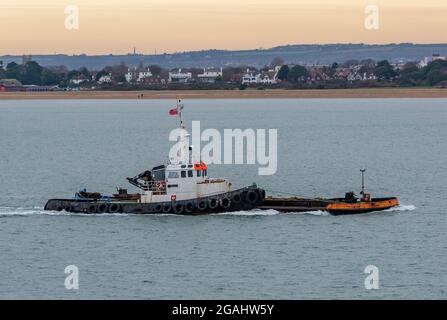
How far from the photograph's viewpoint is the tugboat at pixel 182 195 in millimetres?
66000

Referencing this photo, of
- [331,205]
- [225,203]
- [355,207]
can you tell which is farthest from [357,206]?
[225,203]

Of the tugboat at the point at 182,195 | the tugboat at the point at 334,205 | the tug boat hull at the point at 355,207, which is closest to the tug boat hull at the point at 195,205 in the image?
the tugboat at the point at 182,195

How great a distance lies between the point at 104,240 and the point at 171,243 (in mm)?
3556

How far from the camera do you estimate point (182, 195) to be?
2621 inches

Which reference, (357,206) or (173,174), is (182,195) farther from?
(357,206)

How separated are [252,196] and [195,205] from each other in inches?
129

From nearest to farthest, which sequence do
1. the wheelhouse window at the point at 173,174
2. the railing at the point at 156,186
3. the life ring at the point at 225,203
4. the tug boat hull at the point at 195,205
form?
the tug boat hull at the point at 195,205 → the life ring at the point at 225,203 → the wheelhouse window at the point at 173,174 → the railing at the point at 156,186

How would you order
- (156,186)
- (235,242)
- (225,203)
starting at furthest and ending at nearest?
(156,186) → (225,203) → (235,242)

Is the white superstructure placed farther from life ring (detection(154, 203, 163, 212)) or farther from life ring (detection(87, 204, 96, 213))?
life ring (detection(87, 204, 96, 213))

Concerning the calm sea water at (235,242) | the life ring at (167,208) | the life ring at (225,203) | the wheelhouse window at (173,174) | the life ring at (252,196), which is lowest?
the calm sea water at (235,242)

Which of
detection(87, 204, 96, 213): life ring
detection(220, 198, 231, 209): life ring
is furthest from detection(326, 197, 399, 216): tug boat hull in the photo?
detection(87, 204, 96, 213): life ring

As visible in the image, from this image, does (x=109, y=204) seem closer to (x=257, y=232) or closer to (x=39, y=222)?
(x=39, y=222)

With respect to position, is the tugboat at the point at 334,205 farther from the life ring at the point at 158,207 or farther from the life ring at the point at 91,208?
the life ring at the point at 91,208

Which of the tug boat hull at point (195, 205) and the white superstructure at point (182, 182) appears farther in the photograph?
the white superstructure at point (182, 182)
